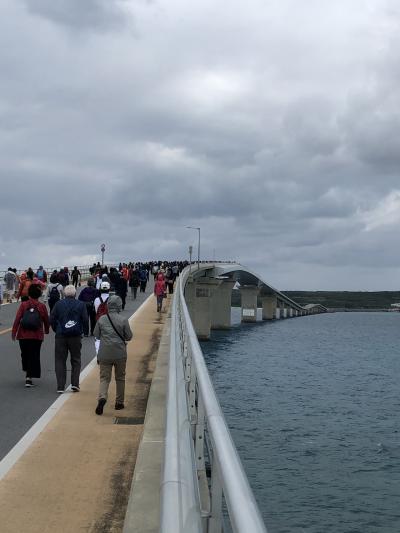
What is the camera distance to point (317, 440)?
91.1ft

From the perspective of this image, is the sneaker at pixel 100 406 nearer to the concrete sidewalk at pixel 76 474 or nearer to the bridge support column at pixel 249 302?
the concrete sidewalk at pixel 76 474

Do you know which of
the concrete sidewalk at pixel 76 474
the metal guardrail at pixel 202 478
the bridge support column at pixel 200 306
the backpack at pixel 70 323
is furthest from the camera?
the bridge support column at pixel 200 306

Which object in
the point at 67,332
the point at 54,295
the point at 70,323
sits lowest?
the point at 67,332

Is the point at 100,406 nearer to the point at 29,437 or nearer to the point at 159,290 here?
the point at 29,437

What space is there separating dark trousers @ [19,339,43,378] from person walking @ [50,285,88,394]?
0.83m

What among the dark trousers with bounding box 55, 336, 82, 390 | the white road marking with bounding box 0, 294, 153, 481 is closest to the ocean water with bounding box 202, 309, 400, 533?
the dark trousers with bounding box 55, 336, 82, 390

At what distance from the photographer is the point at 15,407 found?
34.4ft

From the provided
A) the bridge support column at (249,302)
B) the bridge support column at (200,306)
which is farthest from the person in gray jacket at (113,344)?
the bridge support column at (249,302)

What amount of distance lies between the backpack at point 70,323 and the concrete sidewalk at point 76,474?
1.14 metres

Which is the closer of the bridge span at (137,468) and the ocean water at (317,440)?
the bridge span at (137,468)

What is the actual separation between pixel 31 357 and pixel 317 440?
18039 millimetres

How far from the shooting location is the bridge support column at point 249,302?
136625 millimetres

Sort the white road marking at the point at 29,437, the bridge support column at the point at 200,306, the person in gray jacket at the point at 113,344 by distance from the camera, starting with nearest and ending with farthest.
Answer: the white road marking at the point at 29,437
the person in gray jacket at the point at 113,344
the bridge support column at the point at 200,306

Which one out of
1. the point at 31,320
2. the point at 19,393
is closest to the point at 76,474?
the point at 19,393
